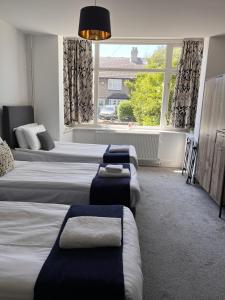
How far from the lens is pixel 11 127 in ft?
11.3

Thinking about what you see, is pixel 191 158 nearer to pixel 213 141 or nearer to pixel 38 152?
pixel 213 141

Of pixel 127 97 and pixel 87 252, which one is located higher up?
pixel 127 97

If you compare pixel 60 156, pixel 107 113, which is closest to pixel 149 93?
pixel 107 113

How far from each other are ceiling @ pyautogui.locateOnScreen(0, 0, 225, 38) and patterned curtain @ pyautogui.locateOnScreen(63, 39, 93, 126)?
642 millimetres

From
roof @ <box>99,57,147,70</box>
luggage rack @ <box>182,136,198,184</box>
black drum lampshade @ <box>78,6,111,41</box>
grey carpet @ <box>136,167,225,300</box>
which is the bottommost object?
grey carpet @ <box>136,167,225,300</box>

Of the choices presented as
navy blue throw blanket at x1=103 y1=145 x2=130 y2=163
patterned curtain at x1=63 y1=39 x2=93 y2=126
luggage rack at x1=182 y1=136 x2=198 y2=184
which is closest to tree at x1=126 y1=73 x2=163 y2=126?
patterned curtain at x1=63 y1=39 x2=93 y2=126

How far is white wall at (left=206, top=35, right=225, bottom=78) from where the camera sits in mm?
3785

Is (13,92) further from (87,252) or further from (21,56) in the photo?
(87,252)

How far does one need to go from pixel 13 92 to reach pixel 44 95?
2.21ft

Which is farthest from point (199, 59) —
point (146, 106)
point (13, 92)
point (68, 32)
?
point (13, 92)

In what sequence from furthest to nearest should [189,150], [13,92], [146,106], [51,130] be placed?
1. [146,106]
2. [51,130]
3. [189,150]
4. [13,92]

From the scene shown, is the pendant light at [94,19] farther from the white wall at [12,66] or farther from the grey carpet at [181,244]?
the grey carpet at [181,244]

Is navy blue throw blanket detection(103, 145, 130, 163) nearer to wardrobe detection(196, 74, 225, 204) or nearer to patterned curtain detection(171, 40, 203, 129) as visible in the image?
wardrobe detection(196, 74, 225, 204)

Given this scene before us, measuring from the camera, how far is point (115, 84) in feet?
16.1
